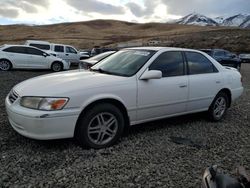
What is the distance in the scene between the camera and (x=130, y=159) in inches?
169

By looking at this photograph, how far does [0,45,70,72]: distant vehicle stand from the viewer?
1689 centimetres

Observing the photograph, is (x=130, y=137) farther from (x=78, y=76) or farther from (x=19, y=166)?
(x=19, y=166)

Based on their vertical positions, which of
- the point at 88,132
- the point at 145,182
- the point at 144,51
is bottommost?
the point at 145,182

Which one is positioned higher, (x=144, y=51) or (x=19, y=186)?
(x=144, y=51)

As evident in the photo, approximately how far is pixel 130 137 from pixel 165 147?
0.65 meters

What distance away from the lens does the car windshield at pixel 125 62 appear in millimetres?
5199

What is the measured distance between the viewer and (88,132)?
4484 mm

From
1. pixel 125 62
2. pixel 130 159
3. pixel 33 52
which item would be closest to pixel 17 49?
pixel 33 52

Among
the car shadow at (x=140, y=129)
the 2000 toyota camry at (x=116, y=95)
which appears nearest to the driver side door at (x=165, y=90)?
the 2000 toyota camry at (x=116, y=95)

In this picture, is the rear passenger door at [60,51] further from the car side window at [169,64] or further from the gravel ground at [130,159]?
the car side window at [169,64]

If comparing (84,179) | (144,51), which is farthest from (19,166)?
(144,51)

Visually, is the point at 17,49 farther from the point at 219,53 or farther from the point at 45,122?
the point at 45,122

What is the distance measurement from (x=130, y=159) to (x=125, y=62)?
6.05 feet

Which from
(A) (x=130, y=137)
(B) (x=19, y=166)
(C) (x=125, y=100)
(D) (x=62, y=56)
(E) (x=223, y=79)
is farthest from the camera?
(D) (x=62, y=56)
